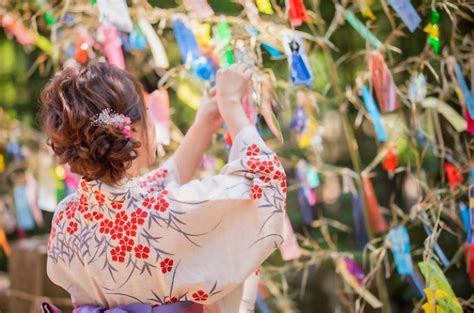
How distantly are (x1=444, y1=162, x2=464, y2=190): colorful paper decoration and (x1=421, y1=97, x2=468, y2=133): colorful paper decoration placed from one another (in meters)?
0.11

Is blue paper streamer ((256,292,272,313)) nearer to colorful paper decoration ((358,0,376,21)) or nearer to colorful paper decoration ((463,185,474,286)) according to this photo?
colorful paper decoration ((463,185,474,286))

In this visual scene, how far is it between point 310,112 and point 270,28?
1.17 feet

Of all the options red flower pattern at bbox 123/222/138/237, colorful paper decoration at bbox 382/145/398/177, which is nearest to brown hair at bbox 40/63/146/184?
red flower pattern at bbox 123/222/138/237

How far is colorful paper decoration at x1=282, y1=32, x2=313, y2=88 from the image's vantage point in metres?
2.06

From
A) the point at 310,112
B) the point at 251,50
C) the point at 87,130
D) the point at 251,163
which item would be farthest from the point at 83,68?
the point at 310,112

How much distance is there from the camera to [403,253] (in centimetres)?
218

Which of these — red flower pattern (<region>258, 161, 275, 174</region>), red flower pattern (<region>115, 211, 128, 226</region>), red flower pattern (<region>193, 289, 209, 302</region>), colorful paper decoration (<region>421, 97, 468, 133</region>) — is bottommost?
red flower pattern (<region>193, 289, 209, 302</region>)

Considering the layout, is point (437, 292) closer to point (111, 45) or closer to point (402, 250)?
point (402, 250)

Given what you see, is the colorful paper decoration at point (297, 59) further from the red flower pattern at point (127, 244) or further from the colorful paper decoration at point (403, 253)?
the red flower pattern at point (127, 244)

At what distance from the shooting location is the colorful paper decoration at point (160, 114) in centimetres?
247

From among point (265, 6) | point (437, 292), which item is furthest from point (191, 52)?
point (437, 292)

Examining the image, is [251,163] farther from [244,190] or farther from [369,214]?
[369,214]

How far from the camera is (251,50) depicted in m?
2.17

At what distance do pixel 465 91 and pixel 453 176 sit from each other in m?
0.26
